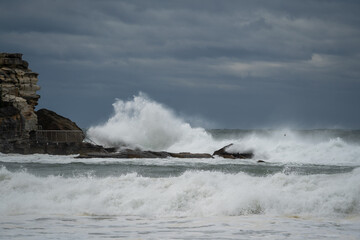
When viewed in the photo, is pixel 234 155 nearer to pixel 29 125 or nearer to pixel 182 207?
pixel 29 125

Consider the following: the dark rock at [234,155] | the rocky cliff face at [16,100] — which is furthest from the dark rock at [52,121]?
the dark rock at [234,155]

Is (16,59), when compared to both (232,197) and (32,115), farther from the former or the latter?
(232,197)

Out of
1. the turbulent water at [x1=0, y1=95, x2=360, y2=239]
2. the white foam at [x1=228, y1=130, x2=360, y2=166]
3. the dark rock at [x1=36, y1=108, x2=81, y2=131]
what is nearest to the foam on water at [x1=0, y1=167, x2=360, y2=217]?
the turbulent water at [x1=0, y1=95, x2=360, y2=239]

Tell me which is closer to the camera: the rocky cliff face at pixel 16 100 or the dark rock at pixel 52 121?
the rocky cliff face at pixel 16 100

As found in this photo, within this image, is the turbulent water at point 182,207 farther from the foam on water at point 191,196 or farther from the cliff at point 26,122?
the cliff at point 26,122

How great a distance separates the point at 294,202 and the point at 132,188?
436 centimetres

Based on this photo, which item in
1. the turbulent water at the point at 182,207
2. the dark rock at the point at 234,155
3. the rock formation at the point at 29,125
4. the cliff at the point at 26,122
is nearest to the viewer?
the turbulent water at the point at 182,207

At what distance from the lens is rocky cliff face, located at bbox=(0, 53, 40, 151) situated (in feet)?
111

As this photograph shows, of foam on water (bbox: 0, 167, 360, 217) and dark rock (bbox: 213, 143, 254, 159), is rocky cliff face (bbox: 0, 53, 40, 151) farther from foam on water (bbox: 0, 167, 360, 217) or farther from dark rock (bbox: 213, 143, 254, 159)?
foam on water (bbox: 0, 167, 360, 217)

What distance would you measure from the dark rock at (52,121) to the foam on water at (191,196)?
2376 centimetres

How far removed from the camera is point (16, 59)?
38.3 metres

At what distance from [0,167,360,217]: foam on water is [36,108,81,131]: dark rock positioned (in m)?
23.8

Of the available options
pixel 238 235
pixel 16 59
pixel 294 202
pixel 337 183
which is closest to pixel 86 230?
pixel 238 235

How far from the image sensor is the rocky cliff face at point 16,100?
33781 millimetres
